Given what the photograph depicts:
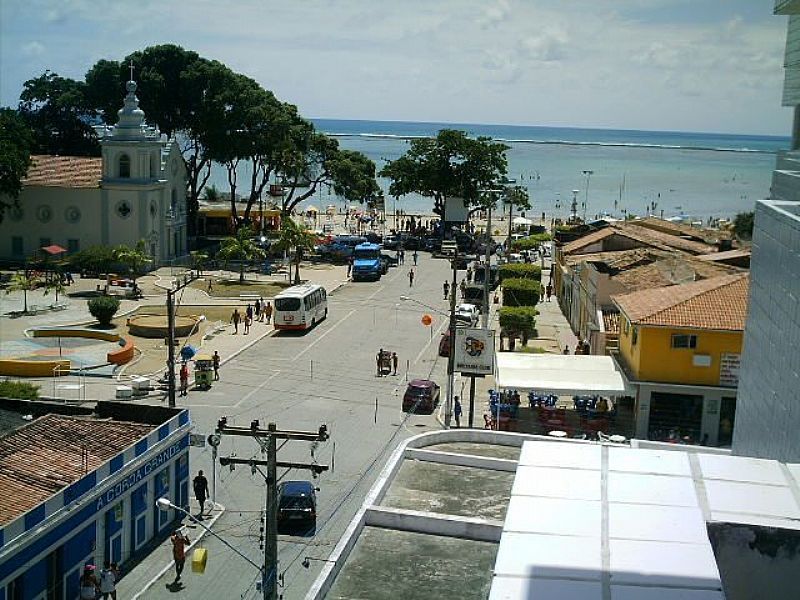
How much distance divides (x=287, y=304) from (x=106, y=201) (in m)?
22.1

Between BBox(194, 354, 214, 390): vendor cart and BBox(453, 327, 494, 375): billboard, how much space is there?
29.1 ft

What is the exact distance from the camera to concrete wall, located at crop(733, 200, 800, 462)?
1944 centimetres

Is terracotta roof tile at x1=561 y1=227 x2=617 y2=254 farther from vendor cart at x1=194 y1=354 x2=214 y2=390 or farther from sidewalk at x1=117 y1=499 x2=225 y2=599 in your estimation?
sidewalk at x1=117 y1=499 x2=225 y2=599

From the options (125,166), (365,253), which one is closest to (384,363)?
(365,253)

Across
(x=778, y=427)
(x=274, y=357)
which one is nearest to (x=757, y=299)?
(x=778, y=427)

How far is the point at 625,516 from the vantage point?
1250 centimetres

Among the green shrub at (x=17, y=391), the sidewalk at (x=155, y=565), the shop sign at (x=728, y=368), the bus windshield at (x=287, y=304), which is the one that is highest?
the shop sign at (x=728, y=368)

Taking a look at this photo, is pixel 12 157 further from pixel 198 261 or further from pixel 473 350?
pixel 473 350

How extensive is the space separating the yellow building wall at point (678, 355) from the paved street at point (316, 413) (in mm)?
6546

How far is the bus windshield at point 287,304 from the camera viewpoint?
44.5 meters

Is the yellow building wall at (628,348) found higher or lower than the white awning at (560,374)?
higher

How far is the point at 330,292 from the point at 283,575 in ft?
118

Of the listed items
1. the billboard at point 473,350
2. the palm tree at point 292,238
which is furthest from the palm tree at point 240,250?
the billboard at point 473,350

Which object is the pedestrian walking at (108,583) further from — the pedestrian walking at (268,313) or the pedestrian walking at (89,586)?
the pedestrian walking at (268,313)
